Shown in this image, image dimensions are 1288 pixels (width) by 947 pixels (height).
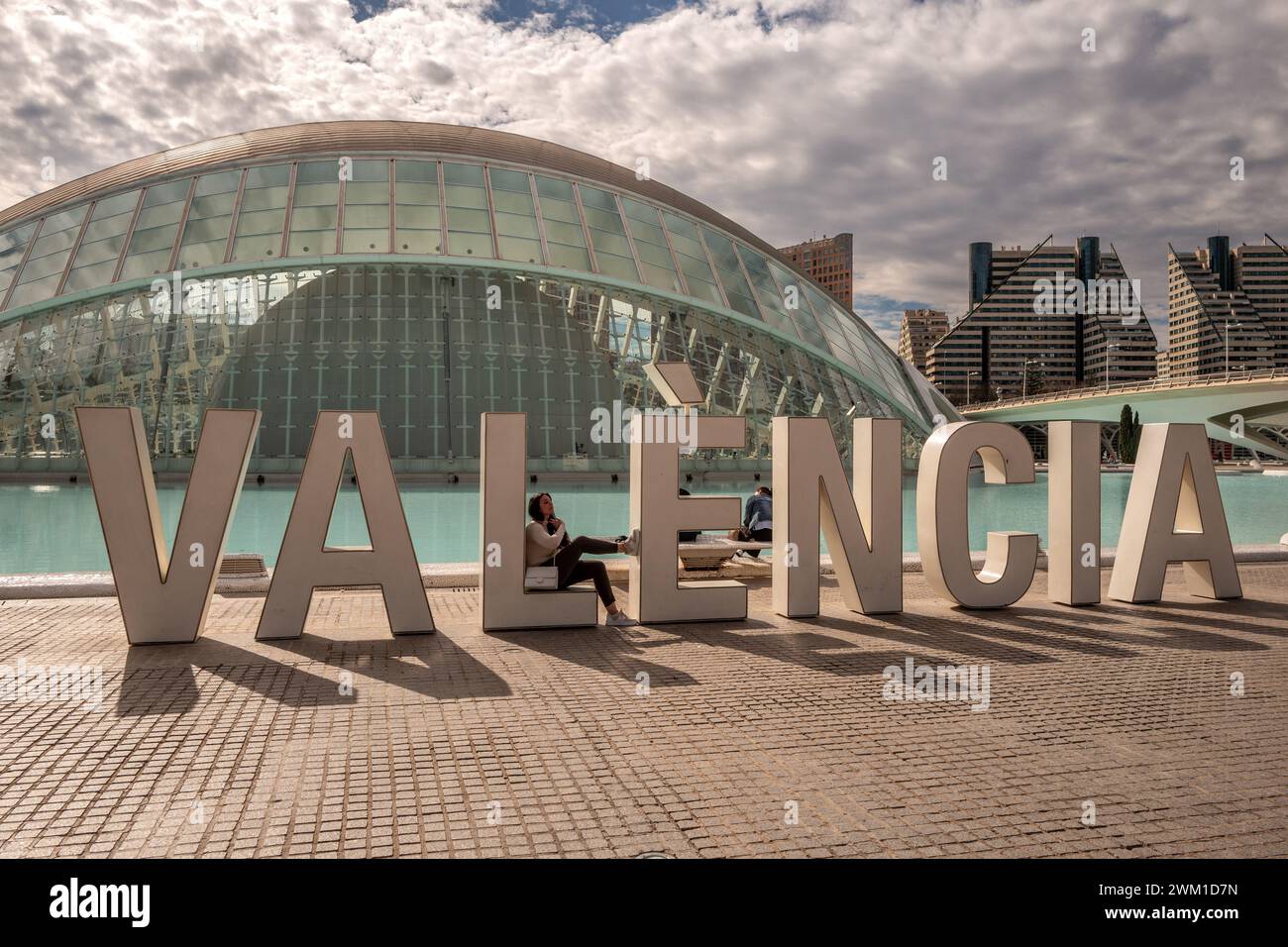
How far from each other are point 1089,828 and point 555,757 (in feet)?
8.24

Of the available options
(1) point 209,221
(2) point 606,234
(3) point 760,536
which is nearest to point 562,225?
(2) point 606,234

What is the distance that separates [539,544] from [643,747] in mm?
3770

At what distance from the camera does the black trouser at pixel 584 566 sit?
8633 mm

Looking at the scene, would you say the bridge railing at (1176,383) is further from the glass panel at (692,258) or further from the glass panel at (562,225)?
the glass panel at (562,225)

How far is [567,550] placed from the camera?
8672 millimetres

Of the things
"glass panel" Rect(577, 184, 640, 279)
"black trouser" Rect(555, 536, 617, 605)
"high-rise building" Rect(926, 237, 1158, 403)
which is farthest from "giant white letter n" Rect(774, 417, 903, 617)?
"high-rise building" Rect(926, 237, 1158, 403)

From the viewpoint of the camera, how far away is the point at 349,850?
365cm

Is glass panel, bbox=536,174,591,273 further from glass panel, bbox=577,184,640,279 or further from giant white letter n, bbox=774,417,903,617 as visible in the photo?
giant white letter n, bbox=774,417,903,617

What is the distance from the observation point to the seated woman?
336 inches

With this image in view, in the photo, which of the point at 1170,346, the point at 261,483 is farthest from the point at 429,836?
the point at 1170,346

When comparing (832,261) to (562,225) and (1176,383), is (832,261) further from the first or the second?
(562,225)

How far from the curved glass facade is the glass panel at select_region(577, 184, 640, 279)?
0.07 m
